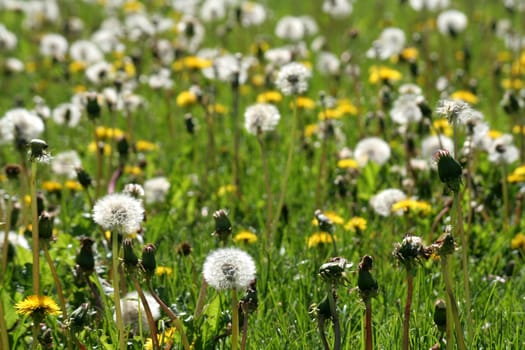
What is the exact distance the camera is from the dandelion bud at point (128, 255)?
1723 mm

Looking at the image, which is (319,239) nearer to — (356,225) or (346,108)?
(356,225)

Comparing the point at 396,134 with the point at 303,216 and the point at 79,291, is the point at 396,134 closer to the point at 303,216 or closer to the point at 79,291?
the point at 303,216

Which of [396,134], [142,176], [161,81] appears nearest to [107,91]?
[142,176]

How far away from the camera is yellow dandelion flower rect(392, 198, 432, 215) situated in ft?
8.70

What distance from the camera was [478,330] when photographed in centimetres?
186

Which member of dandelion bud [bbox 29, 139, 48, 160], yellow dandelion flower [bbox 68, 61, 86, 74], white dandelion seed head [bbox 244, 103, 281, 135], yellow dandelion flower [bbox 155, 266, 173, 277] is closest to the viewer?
dandelion bud [bbox 29, 139, 48, 160]

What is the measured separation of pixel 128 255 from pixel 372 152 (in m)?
1.74

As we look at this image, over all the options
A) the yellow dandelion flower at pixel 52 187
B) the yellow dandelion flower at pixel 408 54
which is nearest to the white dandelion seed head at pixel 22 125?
the yellow dandelion flower at pixel 52 187

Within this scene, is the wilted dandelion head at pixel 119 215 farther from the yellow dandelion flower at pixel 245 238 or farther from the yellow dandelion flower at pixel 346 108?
the yellow dandelion flower at pixel 346 108

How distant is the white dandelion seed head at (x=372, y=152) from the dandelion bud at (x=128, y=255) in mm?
1702

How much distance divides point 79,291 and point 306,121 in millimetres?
2112

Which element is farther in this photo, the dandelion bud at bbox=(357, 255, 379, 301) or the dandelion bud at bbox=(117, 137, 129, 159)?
the dandelion bud at bbox=(117, 137, 129, 159)

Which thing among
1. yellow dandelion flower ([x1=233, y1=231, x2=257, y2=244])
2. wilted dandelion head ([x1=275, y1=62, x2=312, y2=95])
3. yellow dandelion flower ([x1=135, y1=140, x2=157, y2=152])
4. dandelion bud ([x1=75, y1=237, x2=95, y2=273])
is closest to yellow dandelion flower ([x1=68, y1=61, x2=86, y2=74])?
yellow dandelion flower ([x1=135, y1=140, x2=157, y2=152])

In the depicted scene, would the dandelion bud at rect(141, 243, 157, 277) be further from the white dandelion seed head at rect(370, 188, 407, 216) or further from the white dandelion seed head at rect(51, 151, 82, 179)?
the white dandelion seed head at rect(51, 151, 82, 179)
